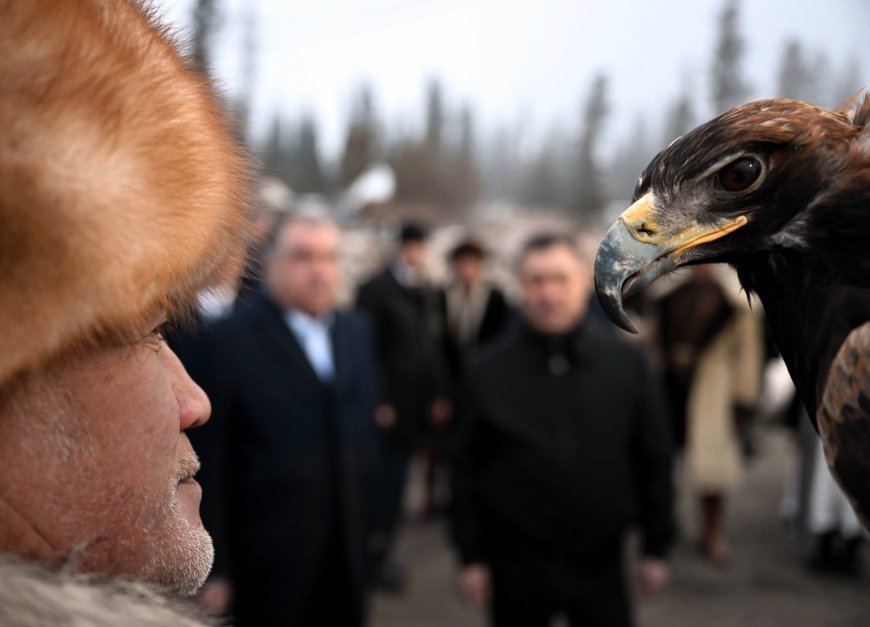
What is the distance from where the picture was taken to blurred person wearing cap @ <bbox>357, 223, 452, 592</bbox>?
18.6 ft

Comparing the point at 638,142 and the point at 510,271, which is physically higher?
the point at 638,142

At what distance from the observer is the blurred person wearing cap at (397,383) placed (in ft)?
18.6

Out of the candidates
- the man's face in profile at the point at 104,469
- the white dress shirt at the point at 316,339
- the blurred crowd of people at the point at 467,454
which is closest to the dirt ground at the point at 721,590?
the blurred crowd of people at the point at 467,454

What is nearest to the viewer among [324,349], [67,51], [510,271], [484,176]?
[67,51]

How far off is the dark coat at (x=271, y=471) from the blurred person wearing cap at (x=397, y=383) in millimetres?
2109

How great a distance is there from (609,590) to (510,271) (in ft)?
42.8

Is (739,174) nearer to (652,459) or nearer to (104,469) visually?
(104,469)

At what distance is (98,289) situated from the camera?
859mm

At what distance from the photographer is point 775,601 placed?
5434 millimetres

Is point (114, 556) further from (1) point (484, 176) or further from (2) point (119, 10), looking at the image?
(1) point (484, 176)

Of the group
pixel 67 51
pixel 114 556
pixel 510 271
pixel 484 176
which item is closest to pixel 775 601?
pixel 114 556

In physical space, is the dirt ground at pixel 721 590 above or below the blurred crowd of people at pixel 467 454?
below

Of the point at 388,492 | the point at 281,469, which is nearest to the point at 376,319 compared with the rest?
the point at 388,492

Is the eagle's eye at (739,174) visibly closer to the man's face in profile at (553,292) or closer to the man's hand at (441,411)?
the man's face in profile at (553,292)
